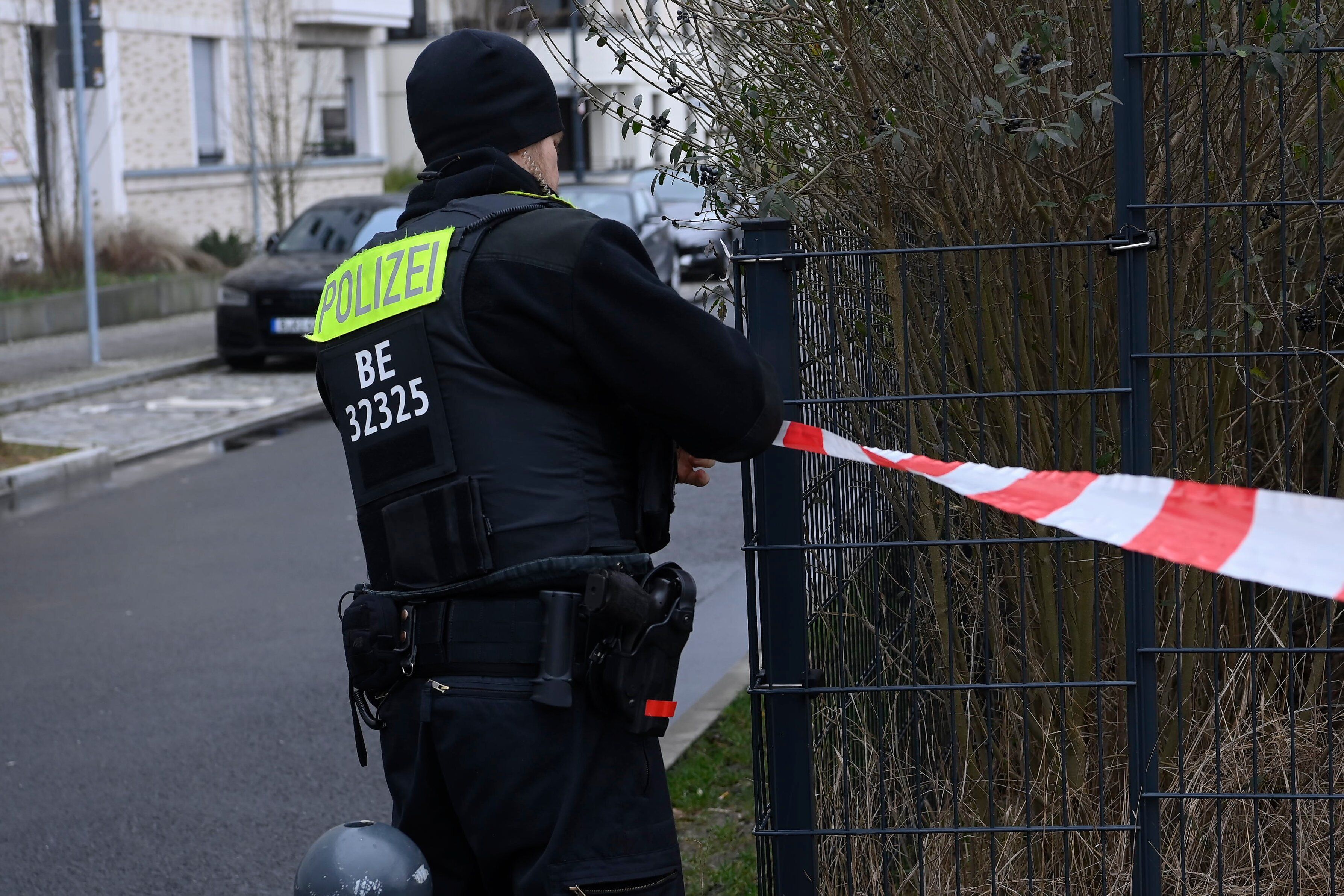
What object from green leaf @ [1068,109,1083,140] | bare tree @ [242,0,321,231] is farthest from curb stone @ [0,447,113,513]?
bare tree @ [242,0,321,231]

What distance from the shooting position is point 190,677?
631 centimetres

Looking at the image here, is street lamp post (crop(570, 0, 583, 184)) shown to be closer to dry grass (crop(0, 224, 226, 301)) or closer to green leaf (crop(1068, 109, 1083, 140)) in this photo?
green leaf (crop(1068, 109, 1083, 140))

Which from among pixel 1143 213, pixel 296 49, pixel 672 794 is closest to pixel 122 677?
pixel 672 794

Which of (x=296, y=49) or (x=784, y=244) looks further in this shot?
(x=296, y=49)

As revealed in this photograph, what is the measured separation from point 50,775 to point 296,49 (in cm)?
2521

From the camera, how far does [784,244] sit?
2.82m

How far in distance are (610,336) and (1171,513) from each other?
38.4 inches

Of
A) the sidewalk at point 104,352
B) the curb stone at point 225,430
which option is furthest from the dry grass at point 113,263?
the curb stone at point 225,430

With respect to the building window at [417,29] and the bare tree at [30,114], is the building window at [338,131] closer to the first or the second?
the building window at [417,29]

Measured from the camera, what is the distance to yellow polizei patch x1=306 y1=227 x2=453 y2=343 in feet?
8.39

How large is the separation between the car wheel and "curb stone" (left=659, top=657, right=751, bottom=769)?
34.0 ft

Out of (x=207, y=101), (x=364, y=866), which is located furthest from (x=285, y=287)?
(x=207, y=101)

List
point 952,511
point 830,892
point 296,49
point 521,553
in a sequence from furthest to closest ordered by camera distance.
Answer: point 296,49 → point 952,511 → point 830,892 → point 521,553

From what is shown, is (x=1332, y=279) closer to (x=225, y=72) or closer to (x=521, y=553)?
(x=521, y=553)
